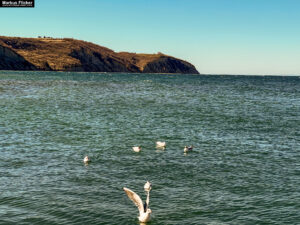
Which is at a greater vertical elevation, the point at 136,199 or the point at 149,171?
the point at 136,199

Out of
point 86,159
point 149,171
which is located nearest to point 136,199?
point 149,171

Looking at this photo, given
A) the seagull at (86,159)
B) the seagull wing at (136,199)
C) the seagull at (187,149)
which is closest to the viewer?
the seagull wing at (136,199)

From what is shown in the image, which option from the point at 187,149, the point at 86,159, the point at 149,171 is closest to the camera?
the point at 149,171

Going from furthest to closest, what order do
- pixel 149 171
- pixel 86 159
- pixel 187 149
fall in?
1. pixel 187 149
2. pixel 86 159
3. pixel 149 171

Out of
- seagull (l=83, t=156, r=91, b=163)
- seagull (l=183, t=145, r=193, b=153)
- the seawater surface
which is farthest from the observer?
seagull (l=183, t=145, r=193, b=153)

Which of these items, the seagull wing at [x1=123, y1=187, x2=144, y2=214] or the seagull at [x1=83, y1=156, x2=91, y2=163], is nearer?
the seagull wing at [x1=123, y1=187, x2=144, y2=214]

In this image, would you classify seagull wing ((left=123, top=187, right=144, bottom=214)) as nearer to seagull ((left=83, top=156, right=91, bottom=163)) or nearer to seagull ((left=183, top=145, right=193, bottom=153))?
seagull ((left=83, top=156, right=91, bottom=163))

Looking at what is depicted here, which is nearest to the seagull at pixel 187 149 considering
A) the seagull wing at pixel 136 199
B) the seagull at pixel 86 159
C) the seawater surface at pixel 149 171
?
the seawater surface at pixel 149 171

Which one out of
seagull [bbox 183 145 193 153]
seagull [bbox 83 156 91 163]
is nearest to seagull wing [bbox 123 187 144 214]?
seagull [bbox 83 156 91 163]

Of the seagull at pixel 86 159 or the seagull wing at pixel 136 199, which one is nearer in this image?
the seagull wing at pixel 136 199

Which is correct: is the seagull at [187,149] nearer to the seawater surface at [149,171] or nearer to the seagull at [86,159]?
the seawater surface at [149,171]

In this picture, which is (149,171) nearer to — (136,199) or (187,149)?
(187,149)

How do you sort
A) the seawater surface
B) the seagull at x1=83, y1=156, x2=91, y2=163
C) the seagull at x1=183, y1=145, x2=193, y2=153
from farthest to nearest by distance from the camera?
the seagull at x1=183, y1=145, x2=193, y2=153, the seagull at x1=83, y1=156, x2=91, y2=163, the seawater surface

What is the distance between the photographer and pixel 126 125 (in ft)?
141
